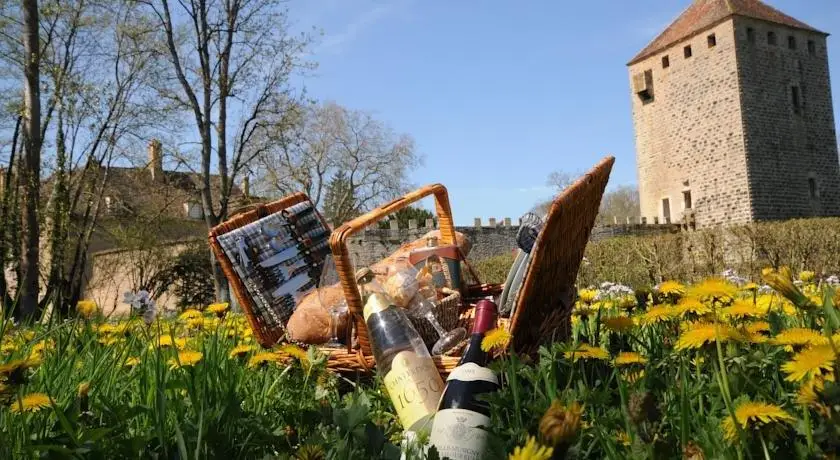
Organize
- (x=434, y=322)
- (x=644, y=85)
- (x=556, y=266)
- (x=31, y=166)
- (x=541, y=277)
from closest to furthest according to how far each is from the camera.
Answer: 1. (x=541, y=277)
2. (x=556, y=266)
3. (x=434, y=322)
4. (x=31, y=166)
5. (x=644, y=85)

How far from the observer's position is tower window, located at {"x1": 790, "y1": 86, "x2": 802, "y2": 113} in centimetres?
2767

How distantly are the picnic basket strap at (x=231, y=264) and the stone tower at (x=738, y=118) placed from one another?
2625cm

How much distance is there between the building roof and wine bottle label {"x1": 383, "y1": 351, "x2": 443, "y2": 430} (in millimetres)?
28977

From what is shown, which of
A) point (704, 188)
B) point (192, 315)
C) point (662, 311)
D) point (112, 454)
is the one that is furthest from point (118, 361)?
point (704, 188)

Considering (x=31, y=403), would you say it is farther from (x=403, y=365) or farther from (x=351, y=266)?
(x=351, y=266)

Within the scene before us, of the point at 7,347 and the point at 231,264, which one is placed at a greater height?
the point at 231,264

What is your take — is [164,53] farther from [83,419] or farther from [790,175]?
[790,175]

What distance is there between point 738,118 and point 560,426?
28414 millimetres

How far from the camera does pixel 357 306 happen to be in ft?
6.05

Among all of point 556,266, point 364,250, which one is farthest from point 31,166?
point 364,250

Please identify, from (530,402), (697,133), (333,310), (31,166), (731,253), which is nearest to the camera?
(530,402)

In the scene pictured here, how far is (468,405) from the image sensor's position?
4.22 ft

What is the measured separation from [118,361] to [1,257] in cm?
856

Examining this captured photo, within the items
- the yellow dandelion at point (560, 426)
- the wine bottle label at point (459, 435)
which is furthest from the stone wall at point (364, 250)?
the yellow dandelion at point (560, 426)
